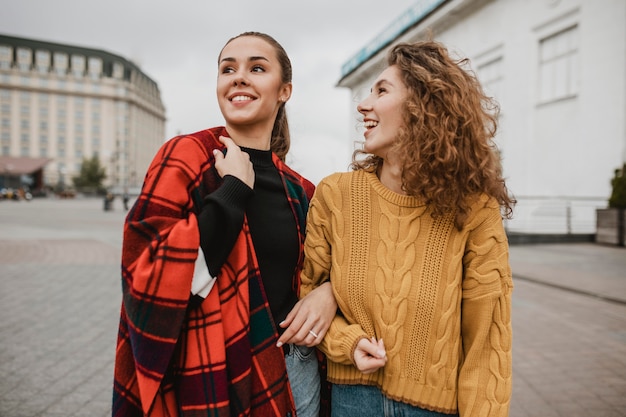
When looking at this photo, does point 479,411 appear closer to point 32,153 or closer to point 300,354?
point 300,354

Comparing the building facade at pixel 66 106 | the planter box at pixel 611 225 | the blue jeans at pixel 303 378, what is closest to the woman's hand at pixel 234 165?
the blue jeans at pixel 303 378

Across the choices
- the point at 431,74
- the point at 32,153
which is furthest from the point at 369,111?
the point at 32,153

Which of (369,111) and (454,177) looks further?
(369,111)

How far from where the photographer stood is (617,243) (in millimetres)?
13188

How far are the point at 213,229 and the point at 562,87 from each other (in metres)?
17.6

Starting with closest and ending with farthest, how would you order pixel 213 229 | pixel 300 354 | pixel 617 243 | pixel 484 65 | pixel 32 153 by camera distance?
1. pixel 213 229
2. pixel 300 354
3. pixel 617 243
4. pixel 484 65
5. pixel 32 153

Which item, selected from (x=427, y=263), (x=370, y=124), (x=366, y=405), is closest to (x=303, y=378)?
(x=366, y=405)

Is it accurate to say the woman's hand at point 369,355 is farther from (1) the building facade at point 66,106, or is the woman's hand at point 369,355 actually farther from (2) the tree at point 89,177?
(1) the building facade at point 66,106

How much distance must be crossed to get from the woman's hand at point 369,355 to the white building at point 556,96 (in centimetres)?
1202

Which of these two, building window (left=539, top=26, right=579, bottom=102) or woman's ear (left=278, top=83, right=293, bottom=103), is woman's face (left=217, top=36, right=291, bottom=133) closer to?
woman's ear (left=278, top=83, right=293, bottom=103)

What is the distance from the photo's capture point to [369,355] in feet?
4.63

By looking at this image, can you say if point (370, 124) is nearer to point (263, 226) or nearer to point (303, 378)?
point (263, 226)

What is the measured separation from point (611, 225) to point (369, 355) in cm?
1473

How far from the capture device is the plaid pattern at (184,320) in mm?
1211
